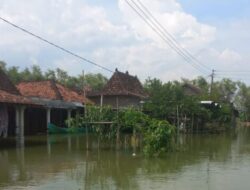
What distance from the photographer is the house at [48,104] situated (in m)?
37.0

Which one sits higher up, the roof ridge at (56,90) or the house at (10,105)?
the roof ridge at (56,90)

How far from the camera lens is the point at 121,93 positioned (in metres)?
43.3

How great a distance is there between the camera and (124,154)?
71.5 feet

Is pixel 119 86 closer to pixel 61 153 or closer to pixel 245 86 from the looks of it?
pixel 61 153

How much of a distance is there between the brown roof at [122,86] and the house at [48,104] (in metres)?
2.82

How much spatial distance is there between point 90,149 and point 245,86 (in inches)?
2722

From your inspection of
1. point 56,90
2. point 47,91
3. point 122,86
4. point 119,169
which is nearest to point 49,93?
point 47,91

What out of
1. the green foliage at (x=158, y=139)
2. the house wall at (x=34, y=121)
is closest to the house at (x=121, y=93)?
the house wall at (x=34, y=121)

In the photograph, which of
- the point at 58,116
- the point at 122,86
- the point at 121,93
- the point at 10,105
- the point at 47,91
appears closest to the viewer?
the point at 10,105

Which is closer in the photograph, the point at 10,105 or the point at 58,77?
the point at 10,105

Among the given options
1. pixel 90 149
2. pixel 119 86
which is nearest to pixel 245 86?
pixel 119 86

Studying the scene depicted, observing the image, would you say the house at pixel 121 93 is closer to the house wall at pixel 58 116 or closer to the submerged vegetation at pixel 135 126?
the house wall at pixel 58 116

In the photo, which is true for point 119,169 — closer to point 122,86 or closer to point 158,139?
point 158,139

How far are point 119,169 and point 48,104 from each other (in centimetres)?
2009
